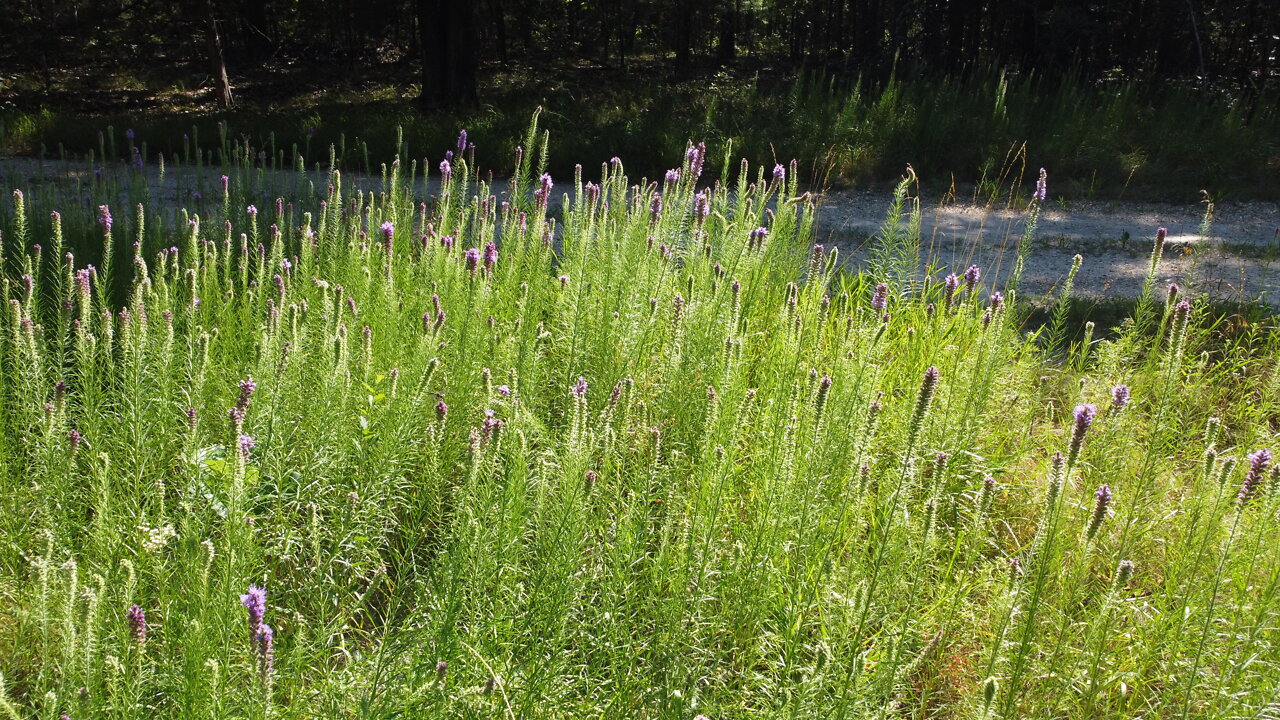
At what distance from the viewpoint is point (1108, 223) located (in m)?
9.58

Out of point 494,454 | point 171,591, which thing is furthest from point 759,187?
point 171,591

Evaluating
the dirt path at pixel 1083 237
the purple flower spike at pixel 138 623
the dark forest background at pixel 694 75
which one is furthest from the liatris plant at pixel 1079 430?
the dark forest background at pixel 694 75

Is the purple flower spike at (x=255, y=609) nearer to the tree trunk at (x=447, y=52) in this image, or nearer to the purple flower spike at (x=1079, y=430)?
the purple flower spike at (x=1079, y=430)

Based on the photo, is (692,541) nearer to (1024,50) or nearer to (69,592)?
(69,592)

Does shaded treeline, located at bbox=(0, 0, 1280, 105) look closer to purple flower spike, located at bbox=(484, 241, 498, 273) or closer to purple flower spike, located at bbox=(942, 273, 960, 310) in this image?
purple flower spike, located at bbox=(942, 273, 960, 310)

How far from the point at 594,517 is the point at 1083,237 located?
7.74m

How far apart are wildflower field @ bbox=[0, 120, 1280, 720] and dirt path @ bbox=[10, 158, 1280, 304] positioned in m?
2.84

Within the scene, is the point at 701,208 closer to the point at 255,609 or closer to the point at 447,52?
the point at 255,609

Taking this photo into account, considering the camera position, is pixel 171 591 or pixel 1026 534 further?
pixel 1026 534

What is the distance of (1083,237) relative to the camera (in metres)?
8.84

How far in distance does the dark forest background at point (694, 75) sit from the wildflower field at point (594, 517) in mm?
4984

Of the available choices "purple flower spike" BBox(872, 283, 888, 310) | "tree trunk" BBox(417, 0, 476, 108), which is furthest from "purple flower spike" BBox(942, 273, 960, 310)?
"tree trunk" BBox(417, 0, 476, 108)

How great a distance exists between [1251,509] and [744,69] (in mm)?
19898

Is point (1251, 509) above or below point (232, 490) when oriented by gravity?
below
